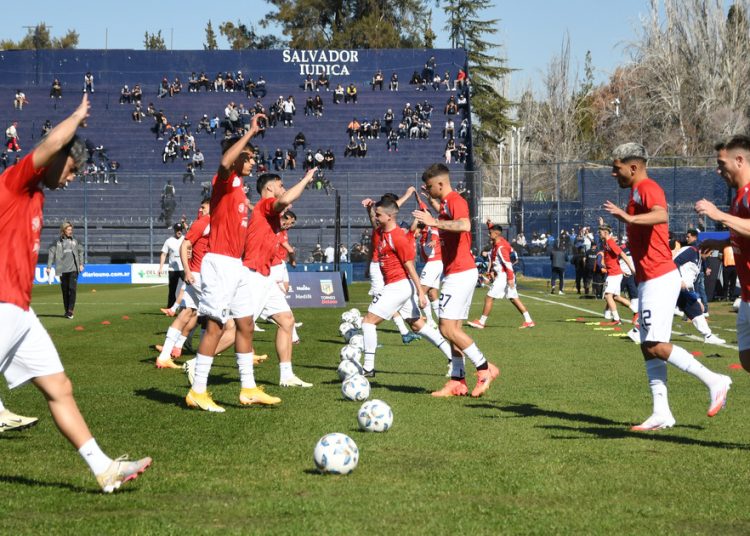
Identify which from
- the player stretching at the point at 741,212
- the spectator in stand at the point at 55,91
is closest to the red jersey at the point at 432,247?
the player stretching at the point at 741,212

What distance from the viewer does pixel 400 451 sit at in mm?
7578

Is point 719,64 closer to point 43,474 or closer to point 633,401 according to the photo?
point 633,401

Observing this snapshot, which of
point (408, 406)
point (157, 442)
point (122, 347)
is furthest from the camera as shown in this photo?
point (122, 347)

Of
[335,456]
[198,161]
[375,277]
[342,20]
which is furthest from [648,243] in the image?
[342,20]

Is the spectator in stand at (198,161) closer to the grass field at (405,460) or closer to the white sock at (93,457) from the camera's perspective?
the grass field at (405,460)

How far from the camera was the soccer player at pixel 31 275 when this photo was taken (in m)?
5.77

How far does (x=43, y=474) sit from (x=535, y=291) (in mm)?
32097

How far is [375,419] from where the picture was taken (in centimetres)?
838

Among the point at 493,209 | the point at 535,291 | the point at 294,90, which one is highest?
the point at 294,90

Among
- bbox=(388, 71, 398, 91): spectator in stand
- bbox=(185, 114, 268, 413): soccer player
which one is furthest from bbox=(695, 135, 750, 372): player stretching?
bbox=(388, 71, 398, 91): spectator in stand

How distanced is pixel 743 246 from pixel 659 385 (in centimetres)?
168

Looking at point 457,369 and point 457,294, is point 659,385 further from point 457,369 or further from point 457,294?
point 457,369

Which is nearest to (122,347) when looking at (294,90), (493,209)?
(493,209)

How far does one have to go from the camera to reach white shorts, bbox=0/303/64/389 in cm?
579
